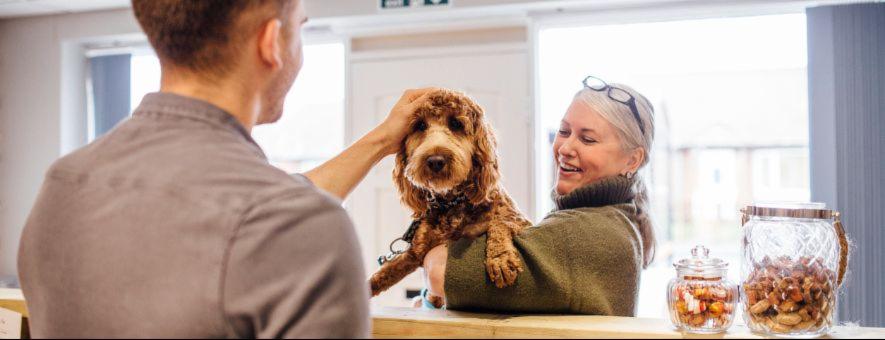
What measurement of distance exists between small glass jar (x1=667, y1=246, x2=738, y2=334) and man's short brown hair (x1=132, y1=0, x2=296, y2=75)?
2.51ft

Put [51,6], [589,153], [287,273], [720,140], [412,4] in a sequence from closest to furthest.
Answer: [287,273] → [589,153] → [412,4] → [51,6] → [720,140]

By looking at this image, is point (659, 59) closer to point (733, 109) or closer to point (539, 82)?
point (539, 82)

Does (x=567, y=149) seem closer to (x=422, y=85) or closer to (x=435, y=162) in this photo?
(x=435, y=162)

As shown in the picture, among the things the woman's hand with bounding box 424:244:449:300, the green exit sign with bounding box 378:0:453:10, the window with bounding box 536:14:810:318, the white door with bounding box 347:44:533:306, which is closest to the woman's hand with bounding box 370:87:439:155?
the woman's hand with bounding box 424:244:449:300

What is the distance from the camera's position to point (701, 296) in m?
1.10

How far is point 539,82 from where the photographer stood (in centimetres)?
405

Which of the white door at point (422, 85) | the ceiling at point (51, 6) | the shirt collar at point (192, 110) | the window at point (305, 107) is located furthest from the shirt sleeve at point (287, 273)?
the ceiling at point (51, 6)

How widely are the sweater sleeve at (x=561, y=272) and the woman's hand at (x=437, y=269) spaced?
0.02 meters

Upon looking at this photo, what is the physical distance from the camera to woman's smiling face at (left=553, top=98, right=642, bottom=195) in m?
1.61

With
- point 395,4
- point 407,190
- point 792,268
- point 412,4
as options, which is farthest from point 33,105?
point 792,268

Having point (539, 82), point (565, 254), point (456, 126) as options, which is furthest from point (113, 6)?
point (565, 254)

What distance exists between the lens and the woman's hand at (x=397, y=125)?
149 centimetres

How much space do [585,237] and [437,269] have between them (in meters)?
0.29

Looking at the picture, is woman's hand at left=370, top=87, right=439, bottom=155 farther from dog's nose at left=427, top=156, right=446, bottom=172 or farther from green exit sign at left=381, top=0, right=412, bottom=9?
green exit sign at left=381, top=0, right=412, bottom=9
